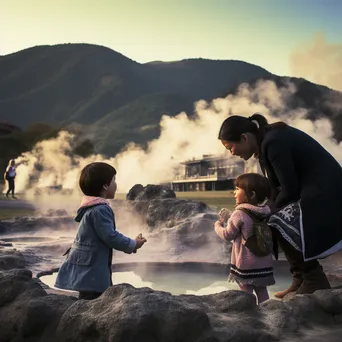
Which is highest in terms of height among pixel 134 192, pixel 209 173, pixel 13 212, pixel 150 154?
pixel 150 154

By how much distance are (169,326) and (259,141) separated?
4.63ft

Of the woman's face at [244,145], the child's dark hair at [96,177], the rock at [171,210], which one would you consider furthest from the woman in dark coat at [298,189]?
the rock at [171,210]

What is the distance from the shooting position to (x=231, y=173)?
29125mm

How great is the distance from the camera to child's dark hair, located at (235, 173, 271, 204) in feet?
10.9

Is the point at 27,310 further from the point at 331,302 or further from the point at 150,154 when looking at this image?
the point at 150,154

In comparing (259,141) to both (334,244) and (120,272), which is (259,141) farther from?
(120,272)

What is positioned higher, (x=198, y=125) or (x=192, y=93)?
(x=192, y=93)

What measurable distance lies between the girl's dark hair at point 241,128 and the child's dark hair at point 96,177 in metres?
0.68

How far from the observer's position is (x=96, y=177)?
124 inches

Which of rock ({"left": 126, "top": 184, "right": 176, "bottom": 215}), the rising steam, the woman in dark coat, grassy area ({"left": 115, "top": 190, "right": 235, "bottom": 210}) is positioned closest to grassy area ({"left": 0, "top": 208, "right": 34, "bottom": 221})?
grassy area ({"left": 115, "top": 190, "right": 235, "bottom": 210})

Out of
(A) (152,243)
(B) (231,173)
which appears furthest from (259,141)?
(B) (231,173)

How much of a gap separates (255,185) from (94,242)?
0.98 metres

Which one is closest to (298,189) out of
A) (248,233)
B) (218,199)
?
(248,233)

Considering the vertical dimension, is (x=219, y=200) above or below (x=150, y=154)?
below
